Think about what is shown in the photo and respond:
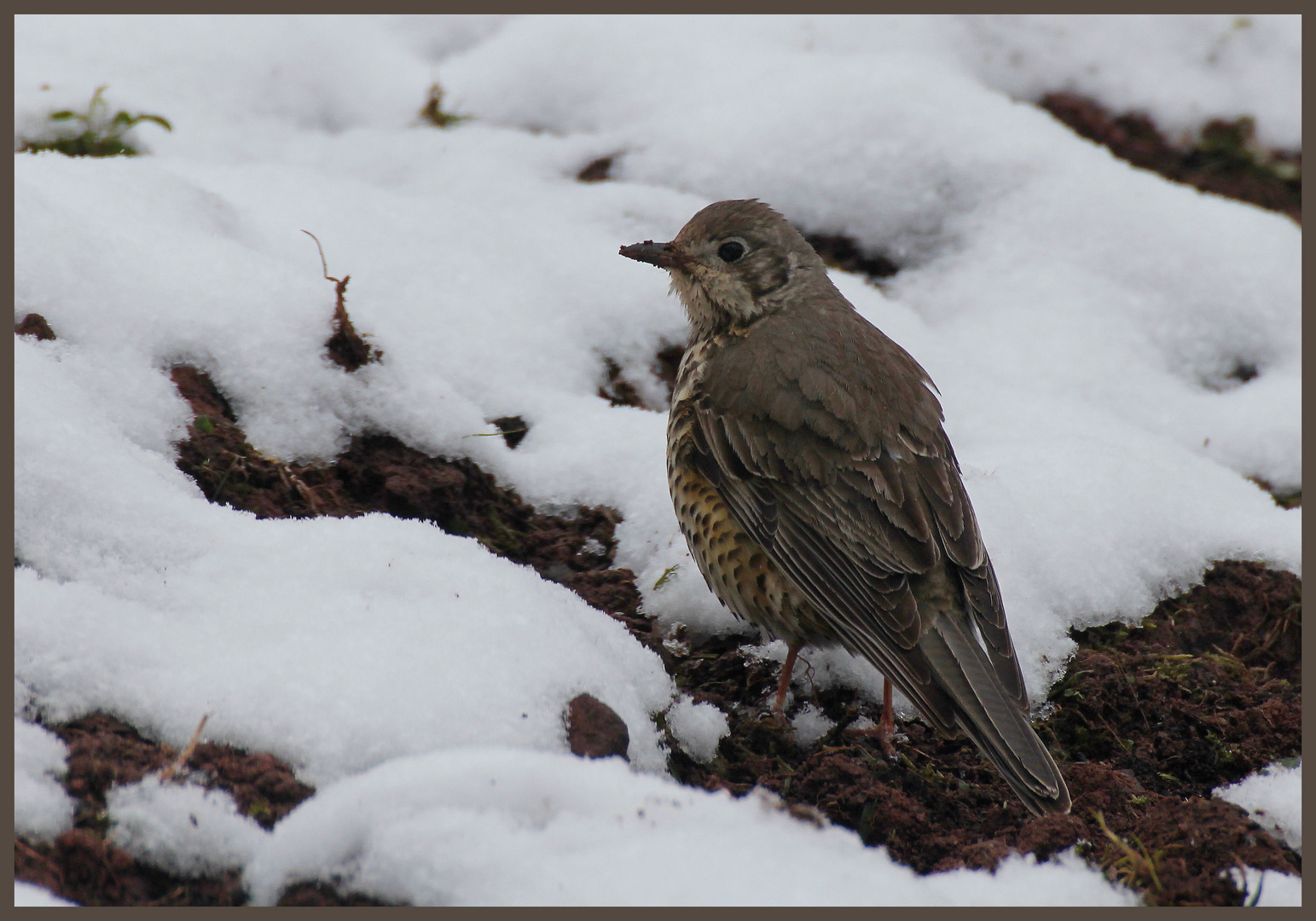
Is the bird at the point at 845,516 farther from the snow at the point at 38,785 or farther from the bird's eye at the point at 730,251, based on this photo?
the snow at the point at 38,785

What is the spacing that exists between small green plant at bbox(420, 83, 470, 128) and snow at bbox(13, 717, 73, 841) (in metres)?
4.71

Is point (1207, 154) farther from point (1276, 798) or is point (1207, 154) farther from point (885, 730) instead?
point (885, 730)

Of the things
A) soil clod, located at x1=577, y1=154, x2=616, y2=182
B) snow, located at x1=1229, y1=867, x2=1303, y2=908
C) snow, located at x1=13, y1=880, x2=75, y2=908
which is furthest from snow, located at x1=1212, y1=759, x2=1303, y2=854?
soil clod, located at x1=577, y1=154, x2=616, y2=182

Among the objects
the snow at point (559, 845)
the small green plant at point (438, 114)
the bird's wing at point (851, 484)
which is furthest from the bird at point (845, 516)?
the small green plant at point (438, 114)

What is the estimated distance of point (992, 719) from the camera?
9.10ft

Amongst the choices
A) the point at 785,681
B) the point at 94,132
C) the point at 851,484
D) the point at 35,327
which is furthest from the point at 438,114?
the point at 785,681

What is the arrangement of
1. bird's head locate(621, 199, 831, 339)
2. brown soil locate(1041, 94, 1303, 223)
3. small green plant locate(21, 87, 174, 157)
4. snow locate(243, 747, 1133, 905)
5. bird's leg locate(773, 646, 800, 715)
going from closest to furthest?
snow locate(243, 747, 1133, 905)
bird's leg locate(773, 646, 800, 715)
bird's head locate(621, 199, 831, 339)
small green plant locate(21, 87, 174, 157)
brown soil locate(1041, 94, 1303, 223)

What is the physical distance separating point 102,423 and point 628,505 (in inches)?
70.9

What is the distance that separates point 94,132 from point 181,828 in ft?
13.6

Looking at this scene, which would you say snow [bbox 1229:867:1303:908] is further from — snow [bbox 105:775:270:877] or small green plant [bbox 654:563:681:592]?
snow [bbox 105:775:270:877]

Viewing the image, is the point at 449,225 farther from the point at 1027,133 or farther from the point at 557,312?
the point at 1027,133

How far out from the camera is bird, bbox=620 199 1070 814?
9.68ft

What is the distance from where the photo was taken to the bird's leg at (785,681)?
3.18 metres

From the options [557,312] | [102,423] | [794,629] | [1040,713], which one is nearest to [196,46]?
[557,312]
